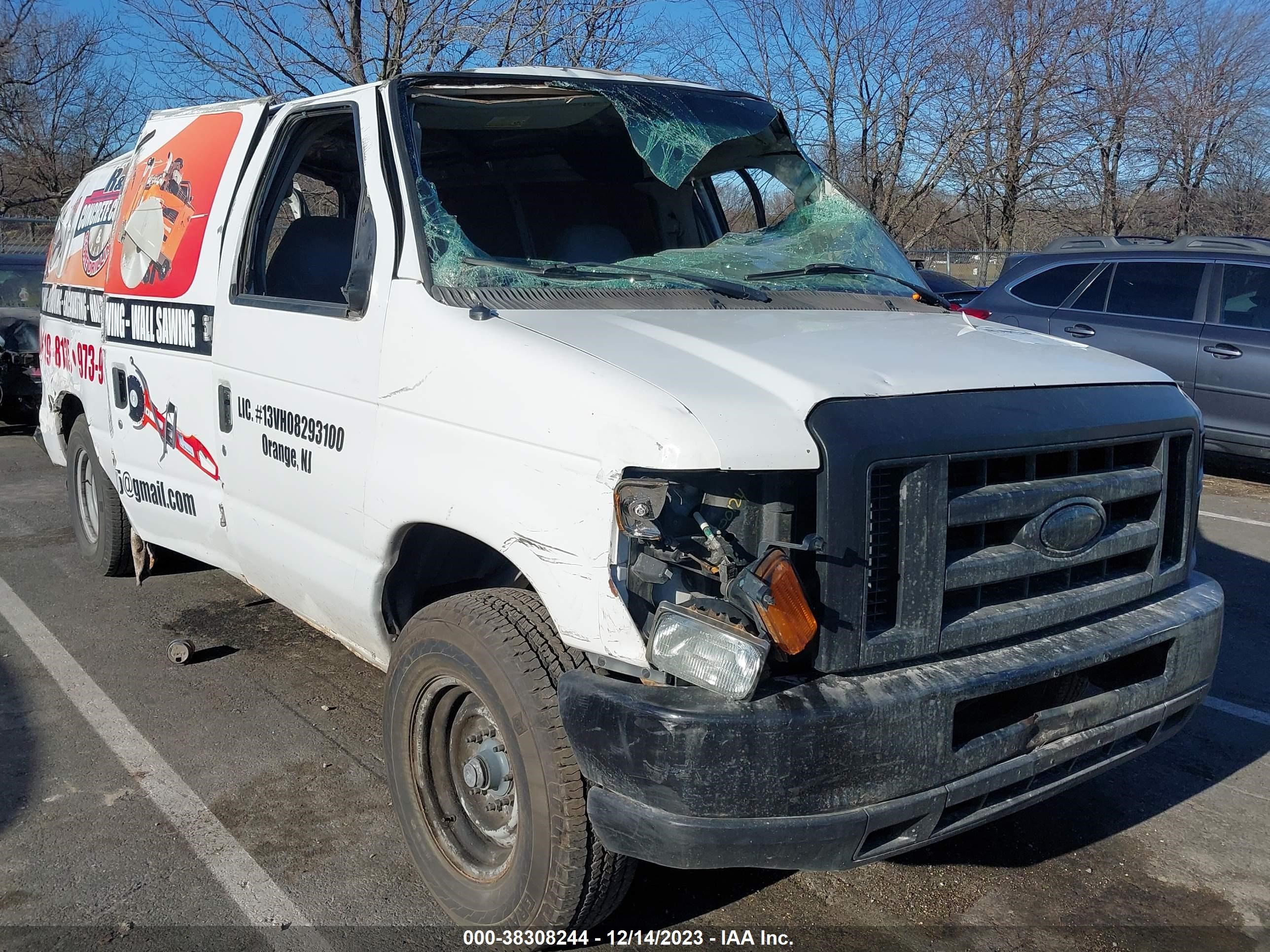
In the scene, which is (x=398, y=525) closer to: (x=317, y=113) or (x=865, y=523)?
(x=865, y=523)

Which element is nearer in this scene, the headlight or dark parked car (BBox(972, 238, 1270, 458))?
the headlight

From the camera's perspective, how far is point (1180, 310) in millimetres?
9117

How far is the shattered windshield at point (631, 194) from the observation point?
3623 mm

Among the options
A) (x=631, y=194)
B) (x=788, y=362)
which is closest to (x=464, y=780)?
(x=788, y=362)

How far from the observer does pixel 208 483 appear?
418 cm

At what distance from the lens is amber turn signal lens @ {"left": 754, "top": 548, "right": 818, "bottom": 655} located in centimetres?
230

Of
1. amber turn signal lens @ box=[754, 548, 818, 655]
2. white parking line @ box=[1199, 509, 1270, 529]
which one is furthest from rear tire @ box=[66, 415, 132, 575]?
white parking line @ box=[1199, 509, 1270, 529]

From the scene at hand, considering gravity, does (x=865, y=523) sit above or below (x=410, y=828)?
above

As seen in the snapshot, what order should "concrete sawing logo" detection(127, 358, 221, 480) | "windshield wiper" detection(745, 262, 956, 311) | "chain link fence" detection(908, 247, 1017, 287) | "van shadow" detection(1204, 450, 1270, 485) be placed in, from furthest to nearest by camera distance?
"chain link fence" detection(908, 247, 1017, 287) → "van shadow" detection(1204, 450, 1270, 485) → "concrete sawing logo" detection(127, 358, 221, 480) → "windshield wiper" detection(745, 262, 956, 311)

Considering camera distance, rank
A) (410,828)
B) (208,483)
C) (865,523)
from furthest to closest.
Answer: (208,483), (410,828), (865,523)

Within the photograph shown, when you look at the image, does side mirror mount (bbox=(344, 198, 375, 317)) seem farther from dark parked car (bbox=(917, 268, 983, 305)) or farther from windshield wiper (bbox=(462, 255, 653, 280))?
dark parked car (bbox=(917, 268, 983, 305))

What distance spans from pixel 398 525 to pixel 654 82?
6.91 feet

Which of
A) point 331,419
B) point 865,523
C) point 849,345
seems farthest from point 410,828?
Result: point 849,345

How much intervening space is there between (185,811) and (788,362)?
242 cm
